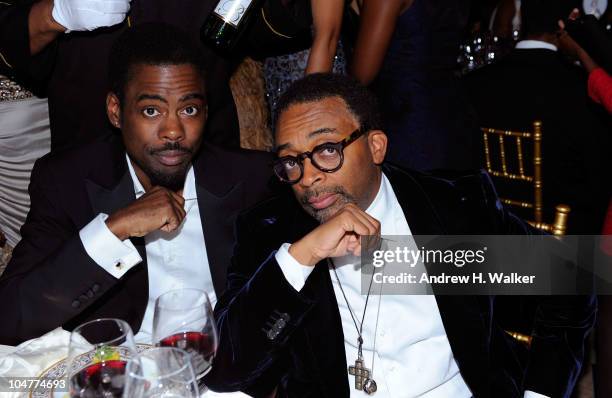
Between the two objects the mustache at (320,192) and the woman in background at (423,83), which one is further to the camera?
the woman in background at (423,83)

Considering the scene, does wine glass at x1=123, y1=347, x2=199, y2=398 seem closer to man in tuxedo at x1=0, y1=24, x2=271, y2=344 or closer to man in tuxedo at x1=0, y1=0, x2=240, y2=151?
man in tuxedo at x1=0, y1=24, x2=271, y2=344

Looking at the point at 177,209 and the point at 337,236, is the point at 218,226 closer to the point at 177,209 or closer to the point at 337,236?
the point at 177,209

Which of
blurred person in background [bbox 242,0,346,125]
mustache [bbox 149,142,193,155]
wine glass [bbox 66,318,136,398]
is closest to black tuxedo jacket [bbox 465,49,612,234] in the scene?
blurred person in background [bbox 242,0,346,125]

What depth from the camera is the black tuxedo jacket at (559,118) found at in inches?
138

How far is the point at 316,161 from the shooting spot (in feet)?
6.28

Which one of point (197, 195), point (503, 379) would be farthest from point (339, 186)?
point (503, 379)

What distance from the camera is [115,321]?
4.74ft

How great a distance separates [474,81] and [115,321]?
2.79 m

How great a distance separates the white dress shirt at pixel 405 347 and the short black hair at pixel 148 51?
3.05ft

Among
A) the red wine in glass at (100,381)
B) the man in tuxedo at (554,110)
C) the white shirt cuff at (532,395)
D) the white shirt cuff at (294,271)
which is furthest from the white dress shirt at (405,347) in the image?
the man in tuxedo at (554,110)

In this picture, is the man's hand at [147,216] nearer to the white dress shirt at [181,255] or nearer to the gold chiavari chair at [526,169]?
the white dress shirt at [181,255]

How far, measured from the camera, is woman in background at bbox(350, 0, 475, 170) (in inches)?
116

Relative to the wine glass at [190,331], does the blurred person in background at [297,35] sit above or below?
above

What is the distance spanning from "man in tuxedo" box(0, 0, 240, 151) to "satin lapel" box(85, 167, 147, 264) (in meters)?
0.41
